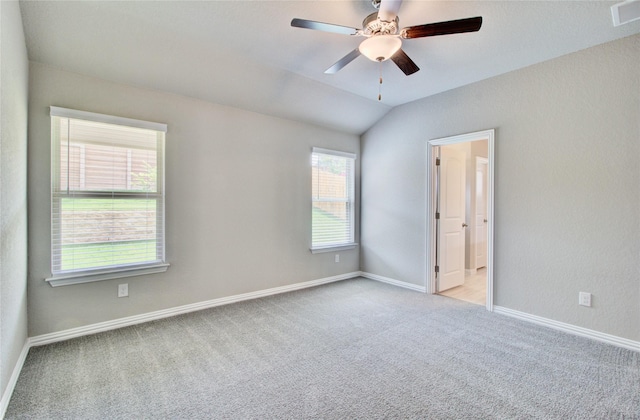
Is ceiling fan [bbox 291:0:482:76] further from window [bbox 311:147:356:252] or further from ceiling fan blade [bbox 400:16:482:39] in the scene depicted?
window [bbox 311:147:356:252]

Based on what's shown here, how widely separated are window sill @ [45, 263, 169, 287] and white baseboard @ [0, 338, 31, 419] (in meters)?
0.50

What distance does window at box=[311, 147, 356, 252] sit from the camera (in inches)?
175

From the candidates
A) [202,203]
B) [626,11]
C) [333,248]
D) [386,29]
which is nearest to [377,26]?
[386,29]

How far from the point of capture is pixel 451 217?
429 centimetres

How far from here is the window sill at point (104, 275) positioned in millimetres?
2574

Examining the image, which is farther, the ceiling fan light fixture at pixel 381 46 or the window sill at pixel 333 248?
the window sill at pixel 333 248

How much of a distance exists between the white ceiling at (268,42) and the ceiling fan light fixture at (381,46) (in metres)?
0.32

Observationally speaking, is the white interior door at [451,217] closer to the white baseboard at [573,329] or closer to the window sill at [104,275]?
the white baseboard at [573,329]

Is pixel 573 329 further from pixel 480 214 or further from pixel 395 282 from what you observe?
pixel 480 214

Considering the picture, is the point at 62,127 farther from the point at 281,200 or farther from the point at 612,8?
the point at 612,8

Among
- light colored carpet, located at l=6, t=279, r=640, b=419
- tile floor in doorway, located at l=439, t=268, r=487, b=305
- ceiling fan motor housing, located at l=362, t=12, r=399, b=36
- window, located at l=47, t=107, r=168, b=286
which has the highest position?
ceiling fan motor housing, located at l=362, t=12, r=399, b=36

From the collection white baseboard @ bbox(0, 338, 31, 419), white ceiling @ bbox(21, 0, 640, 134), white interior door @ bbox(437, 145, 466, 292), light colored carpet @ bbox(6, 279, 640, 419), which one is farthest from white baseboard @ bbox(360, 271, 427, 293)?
white baseboard @ bbox(0, 338, 31, 419)

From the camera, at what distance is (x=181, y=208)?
324 centimetres

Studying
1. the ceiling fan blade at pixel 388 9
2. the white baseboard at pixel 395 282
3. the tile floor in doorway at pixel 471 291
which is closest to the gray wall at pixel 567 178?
the tile floor in doorway at pixel 471 291
